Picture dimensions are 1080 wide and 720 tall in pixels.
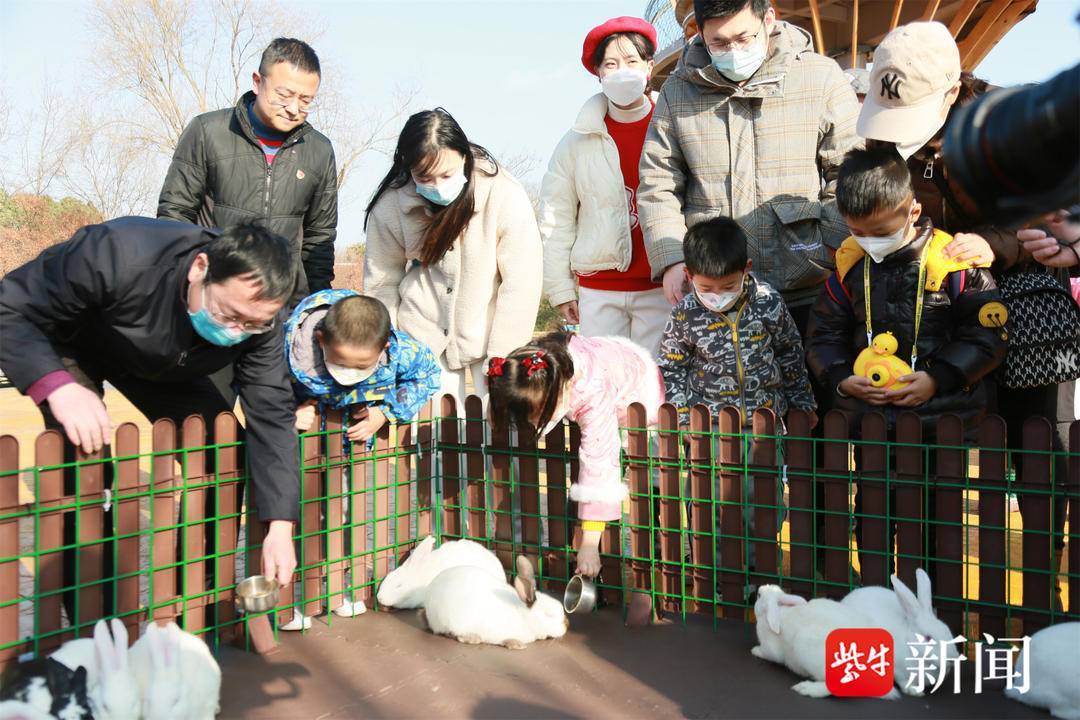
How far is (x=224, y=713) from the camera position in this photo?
2.87 metres

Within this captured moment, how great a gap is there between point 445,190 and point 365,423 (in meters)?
1.10

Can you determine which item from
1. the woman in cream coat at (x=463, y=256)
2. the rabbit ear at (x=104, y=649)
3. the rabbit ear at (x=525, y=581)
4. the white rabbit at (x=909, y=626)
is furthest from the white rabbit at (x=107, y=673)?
the white rabbit at (x=909, y=626)

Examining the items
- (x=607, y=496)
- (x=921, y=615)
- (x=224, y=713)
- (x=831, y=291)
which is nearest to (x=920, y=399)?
(x=831, y=291)

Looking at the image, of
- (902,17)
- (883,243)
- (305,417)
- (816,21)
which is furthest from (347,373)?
(902,17)

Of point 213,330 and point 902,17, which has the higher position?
point 902,17

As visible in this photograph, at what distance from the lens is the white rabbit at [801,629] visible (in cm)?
290

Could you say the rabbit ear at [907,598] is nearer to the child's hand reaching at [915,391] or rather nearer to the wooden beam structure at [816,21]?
the child's hand reaching at [915,391]

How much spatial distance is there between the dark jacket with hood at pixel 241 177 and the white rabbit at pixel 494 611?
156 cm

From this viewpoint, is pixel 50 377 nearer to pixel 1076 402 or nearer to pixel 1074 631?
pixel 1074 631

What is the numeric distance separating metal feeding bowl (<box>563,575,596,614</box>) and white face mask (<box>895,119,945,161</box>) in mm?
2092

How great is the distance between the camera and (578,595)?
11.6 ft

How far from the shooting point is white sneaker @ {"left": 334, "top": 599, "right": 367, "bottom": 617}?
3.81 metres

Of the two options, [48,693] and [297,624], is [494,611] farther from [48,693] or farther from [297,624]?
[48,693]

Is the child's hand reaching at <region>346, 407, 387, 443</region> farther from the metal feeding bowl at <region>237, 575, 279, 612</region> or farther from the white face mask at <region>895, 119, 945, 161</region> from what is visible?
the white face mask at <region>895, 119, 945, 161</region>
